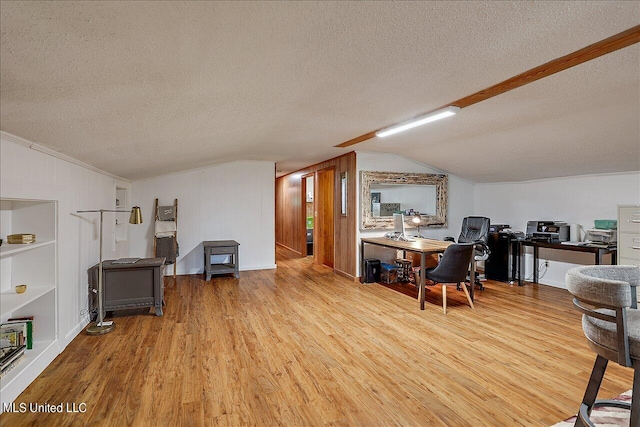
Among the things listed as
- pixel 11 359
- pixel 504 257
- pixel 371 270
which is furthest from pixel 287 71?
pixel 504 257

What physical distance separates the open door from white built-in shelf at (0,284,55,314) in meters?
4.84

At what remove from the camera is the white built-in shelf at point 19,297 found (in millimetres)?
2153

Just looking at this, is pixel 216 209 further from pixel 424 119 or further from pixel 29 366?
pixel 424 119

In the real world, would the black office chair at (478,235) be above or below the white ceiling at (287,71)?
below

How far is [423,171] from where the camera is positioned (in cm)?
623

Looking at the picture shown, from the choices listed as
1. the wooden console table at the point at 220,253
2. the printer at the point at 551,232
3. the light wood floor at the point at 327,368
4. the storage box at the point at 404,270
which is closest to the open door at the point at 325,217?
the storage box at the point at 404,270

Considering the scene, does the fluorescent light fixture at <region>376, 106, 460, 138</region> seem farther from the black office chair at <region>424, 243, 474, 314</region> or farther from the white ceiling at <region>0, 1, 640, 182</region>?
the black office chair at <region>424, 243, 474, 314</region>

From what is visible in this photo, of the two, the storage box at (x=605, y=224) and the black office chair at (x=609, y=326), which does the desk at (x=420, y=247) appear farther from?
the black office chair at (x=609, y=326)

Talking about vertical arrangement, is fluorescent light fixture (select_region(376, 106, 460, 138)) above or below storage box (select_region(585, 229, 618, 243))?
above

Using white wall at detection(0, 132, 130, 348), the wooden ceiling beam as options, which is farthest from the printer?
white wall at detection(0, 132, 130, 348)

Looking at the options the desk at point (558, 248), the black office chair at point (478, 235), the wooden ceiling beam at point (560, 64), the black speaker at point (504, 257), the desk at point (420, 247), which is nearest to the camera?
the wooden ceiling beam at point (560, 64)

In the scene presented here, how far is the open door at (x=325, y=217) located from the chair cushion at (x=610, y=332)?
5.24 meters

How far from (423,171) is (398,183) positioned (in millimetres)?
690

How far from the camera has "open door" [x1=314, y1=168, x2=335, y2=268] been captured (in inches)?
270
